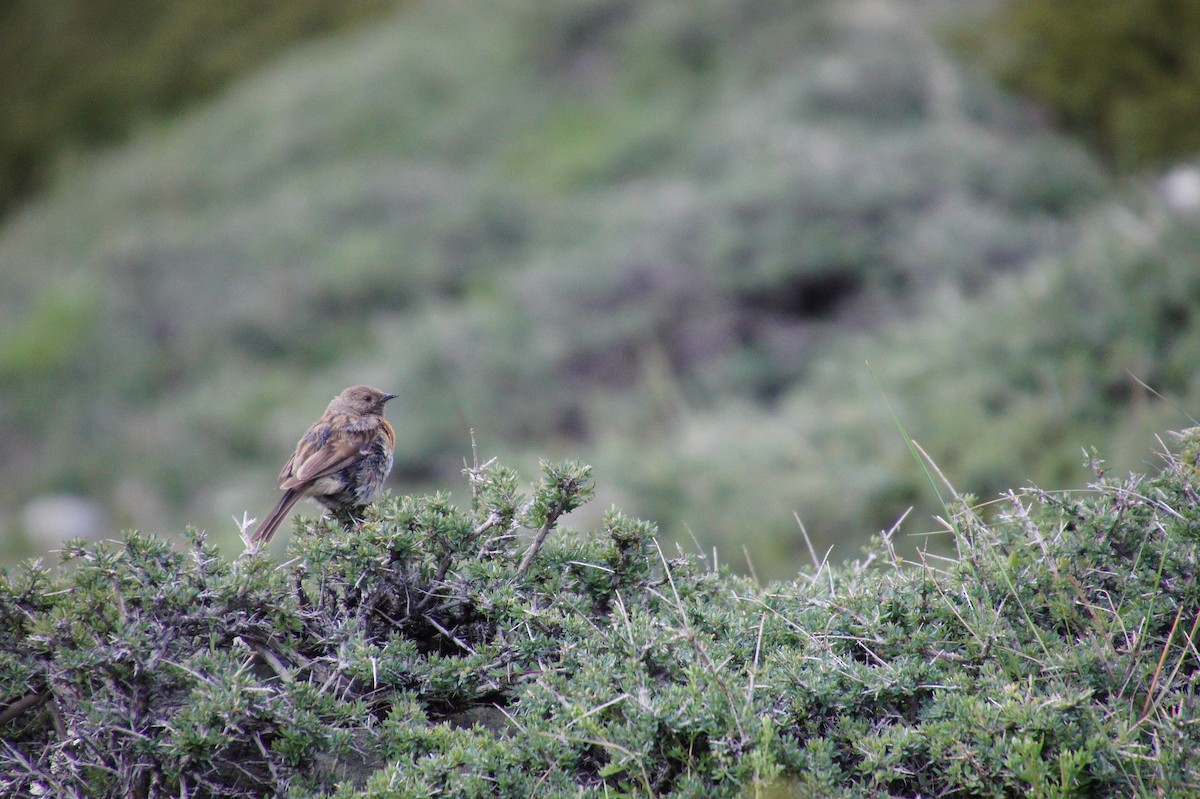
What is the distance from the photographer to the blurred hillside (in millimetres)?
8445

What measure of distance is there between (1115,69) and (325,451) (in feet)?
38.6

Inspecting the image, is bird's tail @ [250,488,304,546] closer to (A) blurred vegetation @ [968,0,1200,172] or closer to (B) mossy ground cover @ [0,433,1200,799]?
(B) mossy ground cover @ [0,433,1200,799]

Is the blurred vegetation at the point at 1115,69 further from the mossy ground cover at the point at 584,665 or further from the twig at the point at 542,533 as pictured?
the twig at the point at 542,533

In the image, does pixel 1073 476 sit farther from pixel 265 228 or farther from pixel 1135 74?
pixel 265 228

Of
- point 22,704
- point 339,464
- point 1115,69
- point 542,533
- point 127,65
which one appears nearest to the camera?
point 22,704

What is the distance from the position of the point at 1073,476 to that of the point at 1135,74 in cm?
710

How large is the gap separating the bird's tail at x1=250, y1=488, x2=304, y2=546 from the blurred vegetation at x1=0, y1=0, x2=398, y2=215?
22753 mm

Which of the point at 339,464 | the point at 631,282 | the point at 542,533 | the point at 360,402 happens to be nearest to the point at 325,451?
the point at 339,464

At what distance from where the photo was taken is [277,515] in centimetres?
424

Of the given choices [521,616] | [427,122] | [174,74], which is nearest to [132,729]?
[521,616]

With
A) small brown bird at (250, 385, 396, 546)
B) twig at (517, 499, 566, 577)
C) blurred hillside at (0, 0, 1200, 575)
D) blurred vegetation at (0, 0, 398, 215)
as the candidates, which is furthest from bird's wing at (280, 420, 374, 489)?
blurred vegetation at (0, 0, 398, 215)

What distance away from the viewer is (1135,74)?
11.9 meters

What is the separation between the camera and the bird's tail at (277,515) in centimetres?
406

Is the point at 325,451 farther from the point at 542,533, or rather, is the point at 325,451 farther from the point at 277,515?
the point at 542,533
